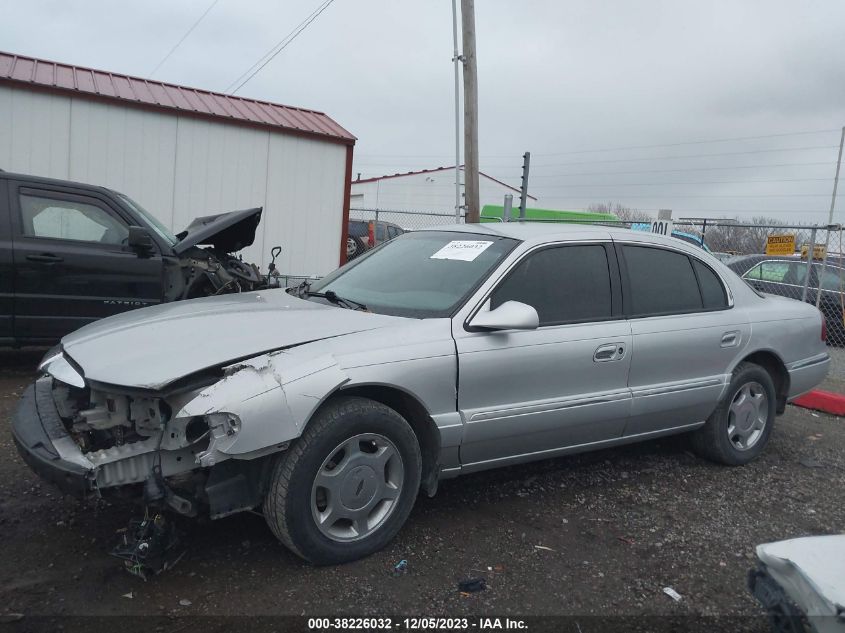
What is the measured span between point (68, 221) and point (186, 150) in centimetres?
375

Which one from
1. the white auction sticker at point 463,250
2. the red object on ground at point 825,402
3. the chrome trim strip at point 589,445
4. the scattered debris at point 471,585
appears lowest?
the scattered debris at point 471,585

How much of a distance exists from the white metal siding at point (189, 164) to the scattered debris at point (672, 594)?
26.6ft

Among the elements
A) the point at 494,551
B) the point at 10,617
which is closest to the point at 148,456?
the point at 10,617

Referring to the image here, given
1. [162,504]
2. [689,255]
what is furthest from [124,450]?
[689,255]

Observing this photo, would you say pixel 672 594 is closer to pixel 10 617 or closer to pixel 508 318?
pixel 508 318

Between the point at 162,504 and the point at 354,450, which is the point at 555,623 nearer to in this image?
the point at 354,450

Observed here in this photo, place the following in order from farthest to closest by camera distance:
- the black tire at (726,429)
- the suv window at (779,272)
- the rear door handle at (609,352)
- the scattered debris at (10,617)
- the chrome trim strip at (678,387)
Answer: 1. the suv window at (779,272)
2. the black tire at (726,429)
3. the chrome trim strip at (678,387)
4. the rear door handle at (609,352)
5. the scattered debris at (10,617)

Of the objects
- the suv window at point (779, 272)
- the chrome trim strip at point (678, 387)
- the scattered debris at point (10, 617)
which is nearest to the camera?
the scattered debris at point (10, 617)

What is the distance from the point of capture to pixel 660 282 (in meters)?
4.37

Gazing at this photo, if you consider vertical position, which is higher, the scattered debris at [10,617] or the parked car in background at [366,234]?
the parked car in background at [366,234]

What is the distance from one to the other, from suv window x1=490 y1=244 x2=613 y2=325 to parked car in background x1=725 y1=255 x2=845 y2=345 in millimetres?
7711

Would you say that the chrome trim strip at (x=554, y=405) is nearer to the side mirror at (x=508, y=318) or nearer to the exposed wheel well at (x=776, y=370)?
the side mirror at (x=508, y=318)

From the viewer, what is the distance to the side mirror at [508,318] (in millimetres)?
3338

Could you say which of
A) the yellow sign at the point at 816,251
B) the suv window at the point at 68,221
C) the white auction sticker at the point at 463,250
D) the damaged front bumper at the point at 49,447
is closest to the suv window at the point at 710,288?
the white auction sticker at the point at 463,250
